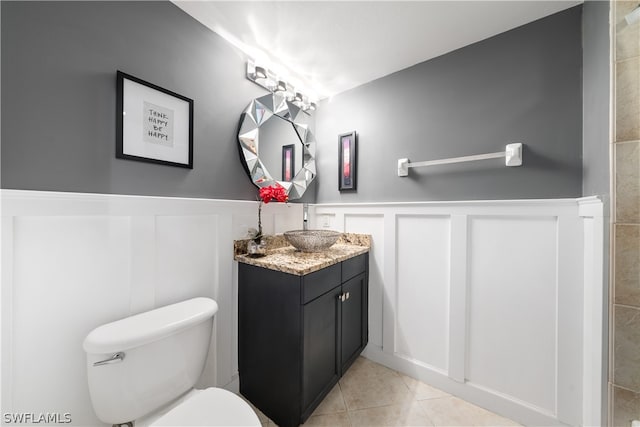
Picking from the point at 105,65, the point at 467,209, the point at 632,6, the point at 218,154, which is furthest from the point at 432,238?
the point at 105,65

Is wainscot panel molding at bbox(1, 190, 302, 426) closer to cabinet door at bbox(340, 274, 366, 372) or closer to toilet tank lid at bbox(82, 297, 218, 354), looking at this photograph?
toilet tank lid at bbox(82, 297, 218, 354)

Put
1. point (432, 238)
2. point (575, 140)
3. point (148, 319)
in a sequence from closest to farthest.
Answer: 1. point (148, 319)
2. point (575, 140)
3. point (432, 238)

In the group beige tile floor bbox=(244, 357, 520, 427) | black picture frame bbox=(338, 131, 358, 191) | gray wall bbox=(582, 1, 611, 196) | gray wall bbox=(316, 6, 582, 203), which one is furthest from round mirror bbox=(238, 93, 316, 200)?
gray wall bbox=(582, 1, 611, 196)

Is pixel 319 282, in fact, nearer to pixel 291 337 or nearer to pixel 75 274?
pixel 291 337

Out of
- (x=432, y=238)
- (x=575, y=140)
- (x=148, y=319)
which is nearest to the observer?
(x=148, y=319)

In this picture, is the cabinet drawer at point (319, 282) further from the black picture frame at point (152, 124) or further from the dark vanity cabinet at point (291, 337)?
the black picture frame at point (152, 124)

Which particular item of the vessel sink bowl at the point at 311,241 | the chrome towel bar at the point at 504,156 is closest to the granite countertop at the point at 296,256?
the vessel sink bowl at the point at 311,241

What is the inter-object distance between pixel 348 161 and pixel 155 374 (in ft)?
5.65

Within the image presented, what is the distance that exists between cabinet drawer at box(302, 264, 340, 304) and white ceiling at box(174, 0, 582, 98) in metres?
1.40

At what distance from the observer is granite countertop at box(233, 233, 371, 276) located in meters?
1.17

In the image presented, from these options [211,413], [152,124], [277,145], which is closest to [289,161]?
[277,145]

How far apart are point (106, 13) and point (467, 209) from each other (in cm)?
206

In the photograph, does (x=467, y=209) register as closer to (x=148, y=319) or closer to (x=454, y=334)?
(x=454, y=334)

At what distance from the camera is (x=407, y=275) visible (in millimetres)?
1654
